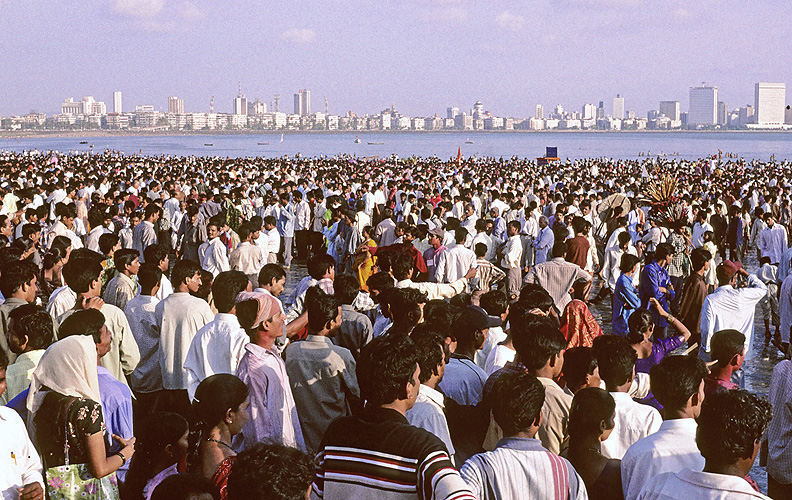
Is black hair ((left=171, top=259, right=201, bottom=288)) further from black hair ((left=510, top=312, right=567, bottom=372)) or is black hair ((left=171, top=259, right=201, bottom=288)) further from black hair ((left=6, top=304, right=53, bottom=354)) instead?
black hair ((left=510, top=312, right=567, bottom=372))

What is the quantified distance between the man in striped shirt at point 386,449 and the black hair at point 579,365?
1440 mm

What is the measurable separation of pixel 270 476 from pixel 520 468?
1.11m

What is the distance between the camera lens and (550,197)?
17.2 meters

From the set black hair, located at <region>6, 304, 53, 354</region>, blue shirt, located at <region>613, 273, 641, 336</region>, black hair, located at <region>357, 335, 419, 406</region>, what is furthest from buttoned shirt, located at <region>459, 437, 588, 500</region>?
blue shirt, located at <region>613, 273, 641, 336</region>

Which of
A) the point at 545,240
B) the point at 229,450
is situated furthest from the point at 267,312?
the point at 545,240

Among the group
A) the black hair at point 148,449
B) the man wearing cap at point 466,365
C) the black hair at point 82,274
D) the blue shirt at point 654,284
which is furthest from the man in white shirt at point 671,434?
the blue shirt at point 654,284

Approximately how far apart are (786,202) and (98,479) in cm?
1613

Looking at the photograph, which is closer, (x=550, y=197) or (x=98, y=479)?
(x=98, y=479)

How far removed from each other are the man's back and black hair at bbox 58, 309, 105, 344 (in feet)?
6.10

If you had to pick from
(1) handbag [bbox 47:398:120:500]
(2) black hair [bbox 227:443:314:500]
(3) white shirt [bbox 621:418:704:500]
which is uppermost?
(2) black hair [bbox 227:443:314:500]

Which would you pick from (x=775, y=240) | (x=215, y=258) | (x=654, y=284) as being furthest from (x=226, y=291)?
(x=775, y=240)

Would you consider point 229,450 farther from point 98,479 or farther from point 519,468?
point 519,468

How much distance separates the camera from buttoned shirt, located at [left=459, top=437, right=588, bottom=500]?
2.96 m

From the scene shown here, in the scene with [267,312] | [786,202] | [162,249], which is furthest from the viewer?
[786,202]
